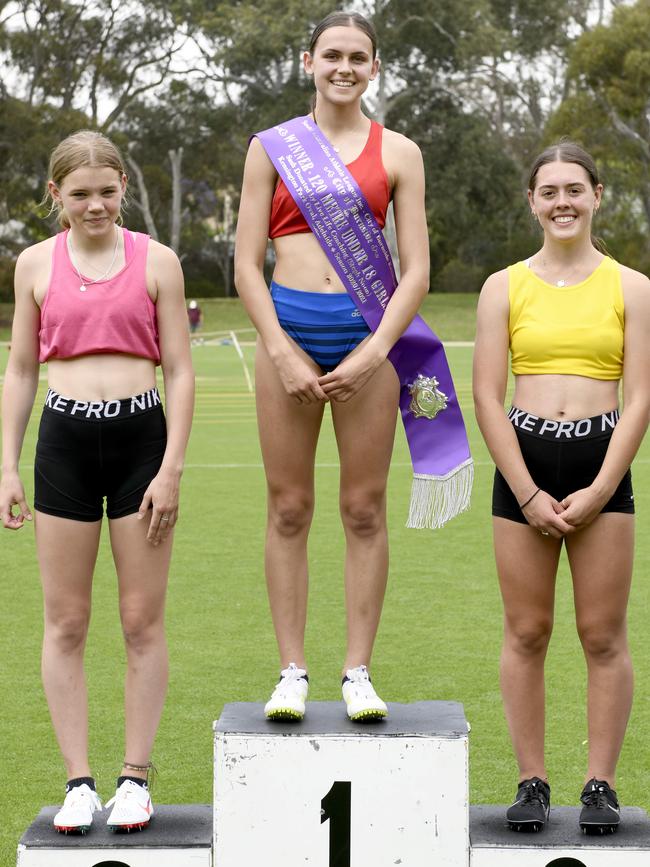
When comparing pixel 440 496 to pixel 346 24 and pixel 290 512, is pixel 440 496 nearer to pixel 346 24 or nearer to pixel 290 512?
pixel 290 512

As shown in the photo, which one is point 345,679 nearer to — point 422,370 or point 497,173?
point 422,370

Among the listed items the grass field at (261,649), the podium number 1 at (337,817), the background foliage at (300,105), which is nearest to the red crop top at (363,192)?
the podium number 1 at (337,817)

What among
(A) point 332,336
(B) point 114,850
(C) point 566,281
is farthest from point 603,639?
(B) point 114,850

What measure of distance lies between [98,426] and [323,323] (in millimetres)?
653

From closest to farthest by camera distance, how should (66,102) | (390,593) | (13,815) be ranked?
(13,815)
(390,593)
(66,102)

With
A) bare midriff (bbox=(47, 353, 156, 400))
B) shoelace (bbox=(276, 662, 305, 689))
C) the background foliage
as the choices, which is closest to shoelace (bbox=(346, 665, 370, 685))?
shoelace (bbox=(276, 662, 305, 689))

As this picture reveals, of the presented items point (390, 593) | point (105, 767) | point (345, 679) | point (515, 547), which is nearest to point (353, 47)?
point (515, 547)

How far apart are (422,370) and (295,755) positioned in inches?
43.7

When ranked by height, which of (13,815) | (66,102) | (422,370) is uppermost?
(66,102)

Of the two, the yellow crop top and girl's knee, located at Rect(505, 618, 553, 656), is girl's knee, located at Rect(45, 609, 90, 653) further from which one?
the yellow crop top

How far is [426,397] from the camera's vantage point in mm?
3705

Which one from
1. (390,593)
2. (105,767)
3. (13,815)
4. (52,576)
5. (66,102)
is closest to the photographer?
(52,576)

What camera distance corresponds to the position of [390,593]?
21.9 ft

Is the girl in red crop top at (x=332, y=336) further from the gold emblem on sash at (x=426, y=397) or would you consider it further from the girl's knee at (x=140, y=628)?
the girl's knee at (x=140, y=628)
